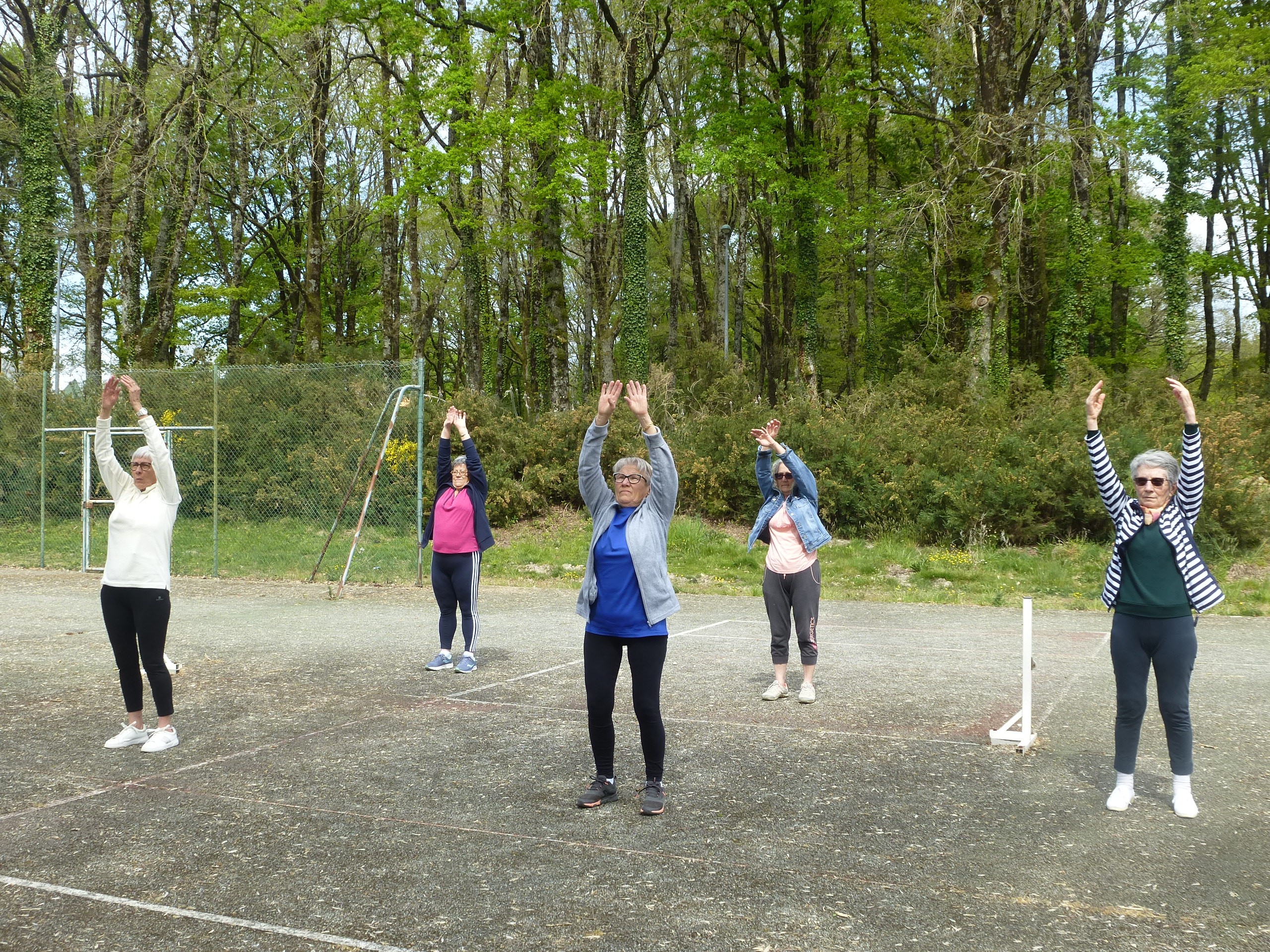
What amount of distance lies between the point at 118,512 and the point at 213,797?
1879 mm

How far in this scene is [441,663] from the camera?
871cm

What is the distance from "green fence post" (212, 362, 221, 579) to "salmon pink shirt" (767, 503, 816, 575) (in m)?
9.75

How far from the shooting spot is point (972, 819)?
4973 millimetres

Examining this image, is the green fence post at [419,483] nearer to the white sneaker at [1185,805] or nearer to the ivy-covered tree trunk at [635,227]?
the ivy-covered tree trunk at [635,227]

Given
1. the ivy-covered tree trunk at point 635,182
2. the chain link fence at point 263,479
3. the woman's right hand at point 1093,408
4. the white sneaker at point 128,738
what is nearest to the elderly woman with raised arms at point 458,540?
the white sneaker at point 128,738

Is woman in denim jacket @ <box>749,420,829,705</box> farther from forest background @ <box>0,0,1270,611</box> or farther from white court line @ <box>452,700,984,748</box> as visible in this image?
forest background @ <box>0,0,1270,611</box>

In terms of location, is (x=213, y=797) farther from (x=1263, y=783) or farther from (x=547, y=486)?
(x=547, y=486)

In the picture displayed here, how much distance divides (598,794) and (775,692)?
2704mm

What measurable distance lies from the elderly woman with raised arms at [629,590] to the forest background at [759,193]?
12.0 m

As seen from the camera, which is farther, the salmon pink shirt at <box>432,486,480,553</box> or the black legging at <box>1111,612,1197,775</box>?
the salmon pink shirt at <box>432,486,480,553</box>

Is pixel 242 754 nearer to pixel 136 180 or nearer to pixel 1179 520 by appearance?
pixel 1179 520

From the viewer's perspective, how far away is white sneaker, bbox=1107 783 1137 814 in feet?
16.7

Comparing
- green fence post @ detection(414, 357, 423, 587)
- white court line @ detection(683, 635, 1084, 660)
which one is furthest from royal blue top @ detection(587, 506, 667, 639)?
green fence post @ detection(414, 357, 423, 587)

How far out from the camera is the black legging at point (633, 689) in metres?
5.02
